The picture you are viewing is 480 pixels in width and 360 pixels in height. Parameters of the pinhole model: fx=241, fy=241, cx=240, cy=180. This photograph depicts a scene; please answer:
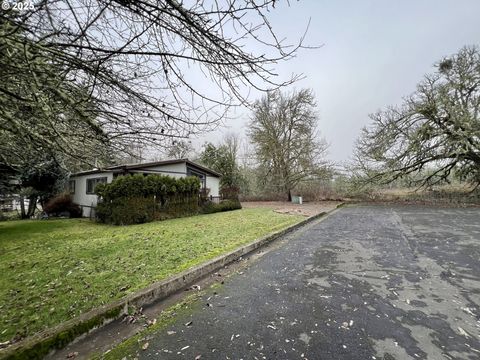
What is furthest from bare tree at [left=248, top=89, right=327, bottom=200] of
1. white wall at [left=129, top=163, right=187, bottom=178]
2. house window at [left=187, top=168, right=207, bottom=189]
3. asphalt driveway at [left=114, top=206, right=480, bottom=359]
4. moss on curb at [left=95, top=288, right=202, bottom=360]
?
moss on curb at [left=95, top=288, right=202, bottom=360]

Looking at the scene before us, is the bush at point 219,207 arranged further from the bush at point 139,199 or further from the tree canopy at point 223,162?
the tree canopy at point 223,162

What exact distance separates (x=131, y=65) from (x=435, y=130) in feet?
70.3

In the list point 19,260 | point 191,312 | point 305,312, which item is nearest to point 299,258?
point 305,312

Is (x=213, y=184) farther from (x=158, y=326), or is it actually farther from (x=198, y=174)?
(x=158, y=326)

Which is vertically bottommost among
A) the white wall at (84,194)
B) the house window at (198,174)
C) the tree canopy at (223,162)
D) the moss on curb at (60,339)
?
the moss on curb at (60,339)

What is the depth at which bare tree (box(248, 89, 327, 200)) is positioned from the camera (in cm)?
2264

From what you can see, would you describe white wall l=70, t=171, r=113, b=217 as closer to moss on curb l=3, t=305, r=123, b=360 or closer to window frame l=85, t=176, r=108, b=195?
window frame l=85, t=176, r=108, b=195

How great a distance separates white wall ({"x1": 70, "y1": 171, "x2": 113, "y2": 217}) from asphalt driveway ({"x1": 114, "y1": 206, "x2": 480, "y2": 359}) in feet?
44.8

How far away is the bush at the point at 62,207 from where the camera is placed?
15.0 metres

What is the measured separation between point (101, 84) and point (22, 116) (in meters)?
1.33

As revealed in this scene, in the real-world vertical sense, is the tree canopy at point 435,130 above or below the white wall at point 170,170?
above

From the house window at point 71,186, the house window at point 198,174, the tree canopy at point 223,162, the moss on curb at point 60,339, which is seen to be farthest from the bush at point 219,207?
the moss on curb at point 60,339

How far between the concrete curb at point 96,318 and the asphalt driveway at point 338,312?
514mm

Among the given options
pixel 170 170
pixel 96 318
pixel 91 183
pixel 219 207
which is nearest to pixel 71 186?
pixel 91 183
